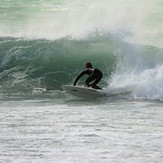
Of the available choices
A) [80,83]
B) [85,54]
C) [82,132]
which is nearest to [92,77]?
[80,83]

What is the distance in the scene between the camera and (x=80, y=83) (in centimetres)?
1955

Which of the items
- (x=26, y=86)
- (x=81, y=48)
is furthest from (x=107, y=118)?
(x=81, y=48)

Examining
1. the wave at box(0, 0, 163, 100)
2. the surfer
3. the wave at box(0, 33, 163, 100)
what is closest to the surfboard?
the surfer

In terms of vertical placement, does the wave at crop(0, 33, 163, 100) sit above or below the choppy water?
above

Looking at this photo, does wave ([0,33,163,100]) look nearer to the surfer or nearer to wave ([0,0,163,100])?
wave ([0,0,163,100])

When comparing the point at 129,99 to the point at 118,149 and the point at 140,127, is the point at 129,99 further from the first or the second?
the point at 118,149

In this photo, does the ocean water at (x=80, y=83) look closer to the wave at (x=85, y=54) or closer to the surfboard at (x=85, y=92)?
the wave at (x=85, y=54)

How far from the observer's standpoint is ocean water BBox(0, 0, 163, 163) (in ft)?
31.9

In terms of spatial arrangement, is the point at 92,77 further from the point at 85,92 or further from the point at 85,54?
the point at 85,54

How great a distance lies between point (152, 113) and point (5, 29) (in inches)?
695

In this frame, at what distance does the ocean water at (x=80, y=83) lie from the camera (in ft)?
31.9

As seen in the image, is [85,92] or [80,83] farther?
[80,83]

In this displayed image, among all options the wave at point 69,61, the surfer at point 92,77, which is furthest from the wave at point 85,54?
the surfer at point 92,77

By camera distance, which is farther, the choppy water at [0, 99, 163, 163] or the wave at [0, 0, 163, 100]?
the wave at [0, 0, 163, 100]
